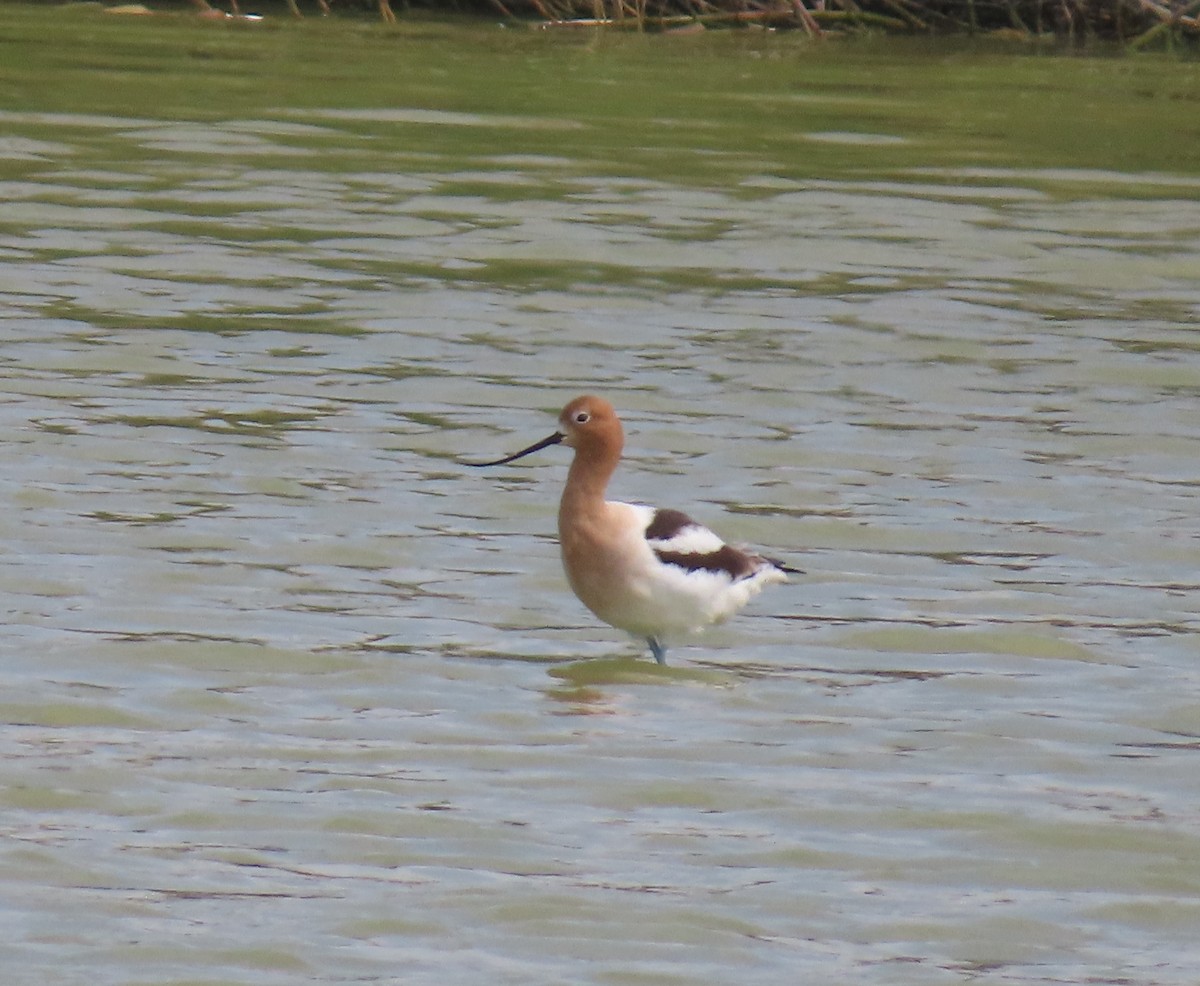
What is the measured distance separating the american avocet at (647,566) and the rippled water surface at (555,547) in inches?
7.6

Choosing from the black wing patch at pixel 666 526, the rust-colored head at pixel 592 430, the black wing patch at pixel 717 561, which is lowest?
the black wing patch at pixel 717 561

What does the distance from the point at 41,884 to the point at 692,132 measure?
13.1 metres

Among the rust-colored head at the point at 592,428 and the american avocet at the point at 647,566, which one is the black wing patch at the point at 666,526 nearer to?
the american avocet at the point at 647,566

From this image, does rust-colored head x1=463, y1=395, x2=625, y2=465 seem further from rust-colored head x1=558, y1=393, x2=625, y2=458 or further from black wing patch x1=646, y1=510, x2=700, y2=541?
black wing patch x1=646, y1=510, x2=700, y2=541

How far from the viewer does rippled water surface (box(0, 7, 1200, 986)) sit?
228 inches

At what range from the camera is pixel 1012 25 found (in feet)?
82.7

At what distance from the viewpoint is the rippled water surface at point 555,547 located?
19.0ft

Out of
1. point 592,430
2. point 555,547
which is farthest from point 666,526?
point 555,547

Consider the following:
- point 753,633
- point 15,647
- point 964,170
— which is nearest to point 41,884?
point 15,647

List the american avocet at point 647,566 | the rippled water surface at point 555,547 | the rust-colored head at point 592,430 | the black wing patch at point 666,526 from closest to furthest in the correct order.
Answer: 1. the rippled water surface at point 555,547
2. the american avocet at point 647,566
3. the black wing patch at point 666,526
4. the rust-colored head at point 592,430

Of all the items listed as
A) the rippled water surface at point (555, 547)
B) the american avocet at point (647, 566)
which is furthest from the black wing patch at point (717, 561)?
the rippled water surface at point (555, 547)

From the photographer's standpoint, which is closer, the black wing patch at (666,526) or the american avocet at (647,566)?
the american avocet at (647,566)

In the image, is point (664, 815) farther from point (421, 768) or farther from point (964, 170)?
point (964, 170)

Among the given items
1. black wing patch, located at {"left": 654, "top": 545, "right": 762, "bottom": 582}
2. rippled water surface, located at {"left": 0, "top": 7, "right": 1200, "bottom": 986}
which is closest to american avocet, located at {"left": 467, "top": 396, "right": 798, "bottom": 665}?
black wing patch, located at {"left": 654, "top": 545, "right": 762, "bottom": 582}
